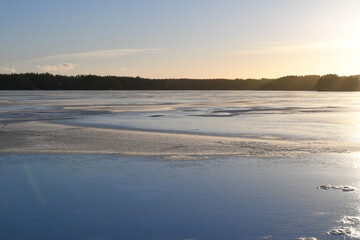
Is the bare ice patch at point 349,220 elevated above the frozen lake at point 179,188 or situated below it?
below

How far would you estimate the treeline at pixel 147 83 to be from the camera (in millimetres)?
107188

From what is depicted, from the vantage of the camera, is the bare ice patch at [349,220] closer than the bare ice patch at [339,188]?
Yes

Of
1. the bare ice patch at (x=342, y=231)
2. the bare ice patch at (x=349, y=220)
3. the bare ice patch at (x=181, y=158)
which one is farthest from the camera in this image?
the bare ice patch at (x=181, y=158)

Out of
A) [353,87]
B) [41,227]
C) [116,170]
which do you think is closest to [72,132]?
[116,170]

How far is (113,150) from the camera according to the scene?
10.0m

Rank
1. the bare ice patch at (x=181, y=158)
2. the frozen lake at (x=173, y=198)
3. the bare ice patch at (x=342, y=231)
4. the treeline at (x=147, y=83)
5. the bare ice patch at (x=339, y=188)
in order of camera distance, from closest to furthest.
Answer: the bare ice patch at (x=342, y=231) → the frozen lake at (x=173, y=198) → the bare ice patch at (x=339, y=188) → the bare ice patch at (x=181, y=158) → the treeline at (x=147, y=83)

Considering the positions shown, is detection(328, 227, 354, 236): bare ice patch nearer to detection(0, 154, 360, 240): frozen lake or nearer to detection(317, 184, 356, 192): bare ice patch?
detection(0, 154, 360, 240): frozen lake

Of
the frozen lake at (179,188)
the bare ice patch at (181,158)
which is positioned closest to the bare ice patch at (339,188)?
the frozen lake at (179,188)

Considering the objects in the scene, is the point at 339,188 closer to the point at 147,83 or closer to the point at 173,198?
the point at 173,198

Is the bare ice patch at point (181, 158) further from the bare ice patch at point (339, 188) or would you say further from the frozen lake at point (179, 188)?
the bare ice patch at point (339, 188)

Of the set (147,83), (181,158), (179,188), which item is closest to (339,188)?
(179,188)

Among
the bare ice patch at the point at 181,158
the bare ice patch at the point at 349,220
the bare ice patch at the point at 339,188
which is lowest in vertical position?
the bare ice patch at the point at 349,220

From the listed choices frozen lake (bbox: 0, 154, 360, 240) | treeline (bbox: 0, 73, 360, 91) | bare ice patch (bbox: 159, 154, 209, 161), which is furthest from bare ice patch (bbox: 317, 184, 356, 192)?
treeline (bbox: 0, 73, 360, 91)

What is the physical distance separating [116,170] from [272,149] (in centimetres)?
426
